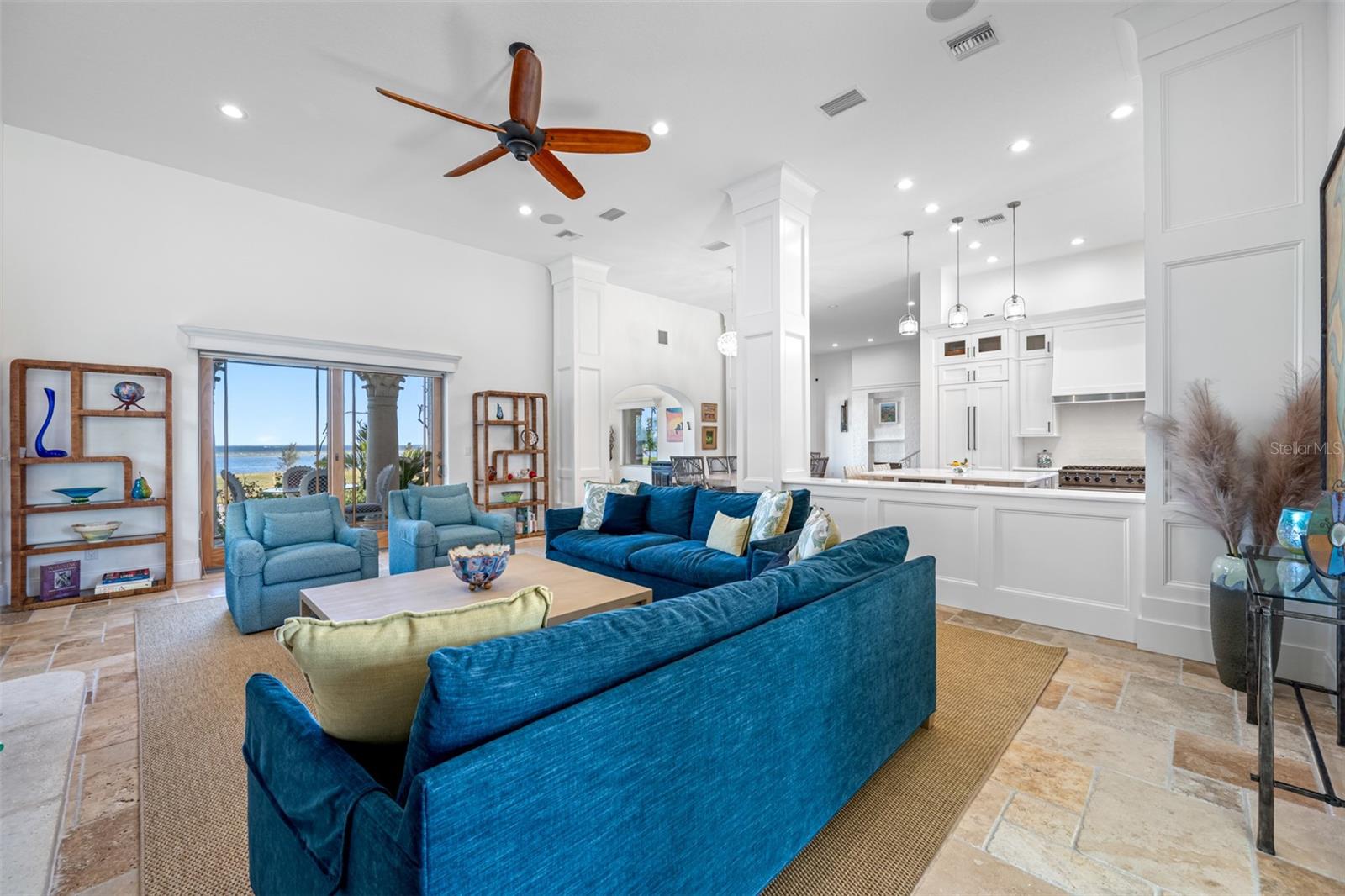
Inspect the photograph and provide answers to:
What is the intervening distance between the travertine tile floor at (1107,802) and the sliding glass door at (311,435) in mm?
2510

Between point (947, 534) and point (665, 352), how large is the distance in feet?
18.1

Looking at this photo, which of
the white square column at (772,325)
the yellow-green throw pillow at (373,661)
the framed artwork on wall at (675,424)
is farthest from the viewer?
the framed artwork on wall at (675,424)

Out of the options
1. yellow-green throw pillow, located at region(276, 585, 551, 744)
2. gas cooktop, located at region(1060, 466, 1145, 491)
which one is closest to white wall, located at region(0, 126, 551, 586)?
yellow-green throw pillow, located at region(276, 585, 551, 744)

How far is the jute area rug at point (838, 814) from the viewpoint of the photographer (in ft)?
5.28

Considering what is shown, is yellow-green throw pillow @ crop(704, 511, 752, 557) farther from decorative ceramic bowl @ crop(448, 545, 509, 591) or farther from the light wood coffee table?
decorative ceramic bowl @ crop(448, 545, 509, 591)

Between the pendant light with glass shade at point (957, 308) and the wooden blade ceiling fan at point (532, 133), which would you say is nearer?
the wooden blade ceiling fan at point (532, 133)

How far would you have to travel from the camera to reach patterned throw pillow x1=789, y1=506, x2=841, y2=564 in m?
2.63

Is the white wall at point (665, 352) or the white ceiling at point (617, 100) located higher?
the white ceiling at point (617, 100)

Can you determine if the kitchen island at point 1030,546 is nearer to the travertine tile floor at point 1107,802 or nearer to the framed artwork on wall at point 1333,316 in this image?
the travertine tile floor at point 1107,802

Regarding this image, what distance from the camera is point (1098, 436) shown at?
683cm

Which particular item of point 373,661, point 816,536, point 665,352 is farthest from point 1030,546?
point 665,352

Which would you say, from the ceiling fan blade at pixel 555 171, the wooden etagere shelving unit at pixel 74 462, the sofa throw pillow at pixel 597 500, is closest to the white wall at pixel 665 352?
the sofa throw pillow at pixel 597 500

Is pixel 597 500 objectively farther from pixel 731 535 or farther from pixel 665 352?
pixel 665 352

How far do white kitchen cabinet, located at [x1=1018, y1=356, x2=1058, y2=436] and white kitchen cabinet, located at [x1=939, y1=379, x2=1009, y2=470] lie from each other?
171 mm
